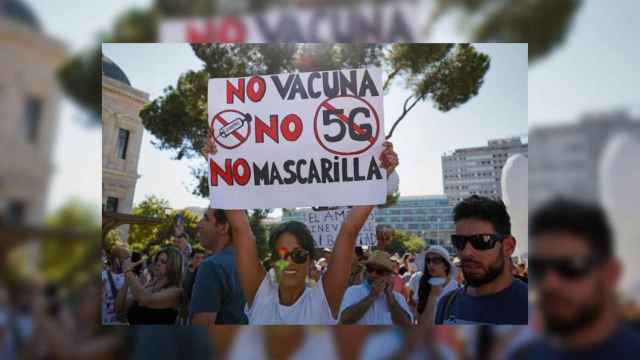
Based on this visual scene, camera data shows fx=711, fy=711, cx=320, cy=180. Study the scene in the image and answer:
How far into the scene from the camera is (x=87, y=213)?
274 centimetres

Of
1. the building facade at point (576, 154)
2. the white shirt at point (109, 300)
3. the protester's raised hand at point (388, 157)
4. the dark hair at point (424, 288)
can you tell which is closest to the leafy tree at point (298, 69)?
the protester's raised hand at point (388, 157)

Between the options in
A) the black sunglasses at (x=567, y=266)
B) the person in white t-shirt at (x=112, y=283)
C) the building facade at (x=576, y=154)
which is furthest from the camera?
the person in white t-shirt at (x=112, y=283)

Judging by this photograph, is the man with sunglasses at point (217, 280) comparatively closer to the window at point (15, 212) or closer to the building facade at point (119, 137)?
the building facade at point (119, 137)

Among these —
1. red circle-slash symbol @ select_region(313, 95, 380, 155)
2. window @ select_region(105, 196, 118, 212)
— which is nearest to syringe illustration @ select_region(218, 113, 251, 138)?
red circle-slash symbol @ select_region(313, 95, 380, 155)

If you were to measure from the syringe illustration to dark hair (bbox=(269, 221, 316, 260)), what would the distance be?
1.34 ft

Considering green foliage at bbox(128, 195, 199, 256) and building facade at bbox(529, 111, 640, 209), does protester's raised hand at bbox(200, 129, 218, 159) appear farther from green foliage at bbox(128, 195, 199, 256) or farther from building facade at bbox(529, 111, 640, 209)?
building facade at bbox(529, 111, 640, 209)

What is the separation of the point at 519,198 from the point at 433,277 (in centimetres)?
44

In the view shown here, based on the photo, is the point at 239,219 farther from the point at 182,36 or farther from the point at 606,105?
the point at 606,105

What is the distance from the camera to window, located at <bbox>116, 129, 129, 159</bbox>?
2.74 meters

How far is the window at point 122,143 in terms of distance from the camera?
2.74m

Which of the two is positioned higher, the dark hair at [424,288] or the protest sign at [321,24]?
the protest sign at [321,24]

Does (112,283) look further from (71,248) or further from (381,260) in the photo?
(381,260)

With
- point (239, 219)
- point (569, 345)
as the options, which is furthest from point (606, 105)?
point (239, 219)

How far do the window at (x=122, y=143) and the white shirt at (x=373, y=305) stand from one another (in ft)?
3.34
